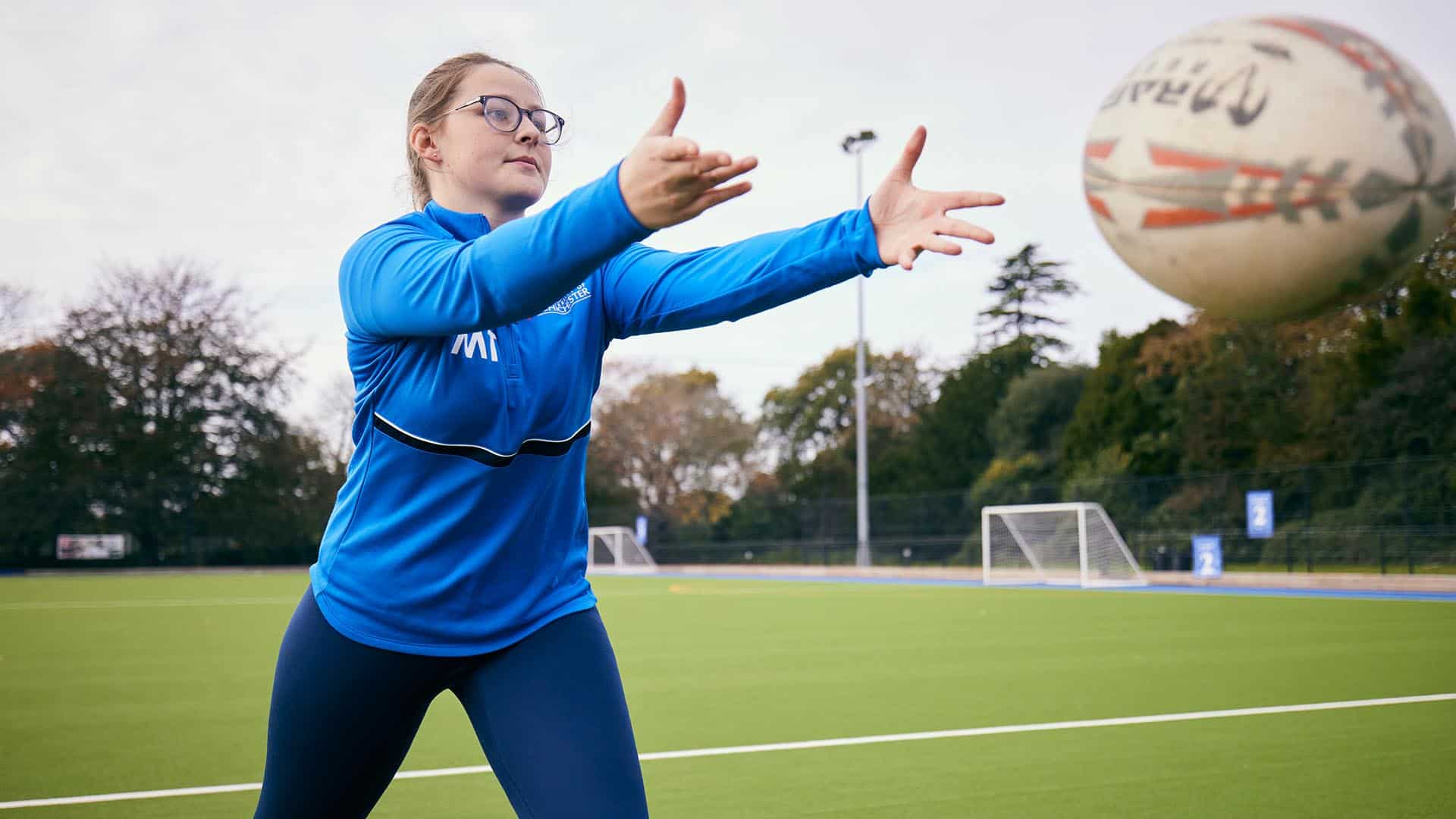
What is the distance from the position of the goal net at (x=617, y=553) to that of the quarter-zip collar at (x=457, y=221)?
151 feet

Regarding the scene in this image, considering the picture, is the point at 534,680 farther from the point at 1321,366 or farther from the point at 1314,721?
the point at 1321,366

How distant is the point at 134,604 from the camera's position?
2267 cm

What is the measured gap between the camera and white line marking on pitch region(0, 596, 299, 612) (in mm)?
21047

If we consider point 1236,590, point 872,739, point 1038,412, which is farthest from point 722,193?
point 1038,412

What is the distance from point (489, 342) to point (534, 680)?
71 centimetres

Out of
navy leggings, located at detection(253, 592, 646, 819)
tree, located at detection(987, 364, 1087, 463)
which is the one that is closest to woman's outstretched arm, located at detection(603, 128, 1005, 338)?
navy leggings, located at detection(253, 592, 646, 819)

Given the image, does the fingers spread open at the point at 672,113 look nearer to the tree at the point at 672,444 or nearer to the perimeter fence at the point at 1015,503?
the perimeter fence at the point at 1015,503

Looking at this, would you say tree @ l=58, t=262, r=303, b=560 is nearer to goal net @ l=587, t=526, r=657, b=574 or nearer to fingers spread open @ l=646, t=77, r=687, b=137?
goal net @ l=587, t=526, r=657, b=574

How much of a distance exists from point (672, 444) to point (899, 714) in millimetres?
52904

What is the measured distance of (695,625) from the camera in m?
16.2

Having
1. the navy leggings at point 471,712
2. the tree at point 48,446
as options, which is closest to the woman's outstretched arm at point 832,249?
the navy leggings at point 471,712

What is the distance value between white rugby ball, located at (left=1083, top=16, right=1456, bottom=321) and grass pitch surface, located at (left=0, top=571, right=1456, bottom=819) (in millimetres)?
2814

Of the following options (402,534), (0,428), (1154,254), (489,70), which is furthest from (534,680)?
(0,428)

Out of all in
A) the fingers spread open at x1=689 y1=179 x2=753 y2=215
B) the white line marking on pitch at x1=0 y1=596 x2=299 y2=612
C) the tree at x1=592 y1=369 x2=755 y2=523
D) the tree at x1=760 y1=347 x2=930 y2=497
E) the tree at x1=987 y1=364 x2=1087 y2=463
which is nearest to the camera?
the fingers spread open at x1=689 y1=179 x2=753 y2=215
